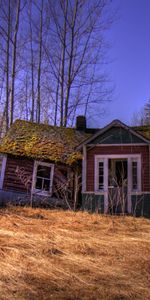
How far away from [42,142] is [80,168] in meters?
2.76

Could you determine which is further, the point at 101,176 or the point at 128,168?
the point at 101,176

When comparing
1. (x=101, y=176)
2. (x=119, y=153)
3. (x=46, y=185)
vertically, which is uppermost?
(x=119, y=153)

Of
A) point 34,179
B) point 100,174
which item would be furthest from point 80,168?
point 34,179

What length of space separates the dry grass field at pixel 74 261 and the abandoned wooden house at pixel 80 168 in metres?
6.33

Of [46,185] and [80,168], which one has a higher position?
[80,168]

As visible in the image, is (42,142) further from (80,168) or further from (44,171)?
(80,168)

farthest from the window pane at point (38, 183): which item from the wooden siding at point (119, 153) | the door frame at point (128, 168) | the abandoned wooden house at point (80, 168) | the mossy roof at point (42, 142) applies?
the door frame at point (128, 168)

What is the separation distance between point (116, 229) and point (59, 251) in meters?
3.00

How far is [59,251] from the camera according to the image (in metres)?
7.16

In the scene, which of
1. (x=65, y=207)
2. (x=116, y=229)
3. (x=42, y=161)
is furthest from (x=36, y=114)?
(x=116, y=229)

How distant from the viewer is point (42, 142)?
66.4ft

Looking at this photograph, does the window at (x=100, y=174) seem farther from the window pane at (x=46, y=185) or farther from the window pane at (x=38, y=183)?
the window pane at (x=38, y=183)

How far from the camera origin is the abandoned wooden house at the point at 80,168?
1678cm

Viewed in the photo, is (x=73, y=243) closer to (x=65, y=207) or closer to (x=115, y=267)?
(x=115, y=267)
